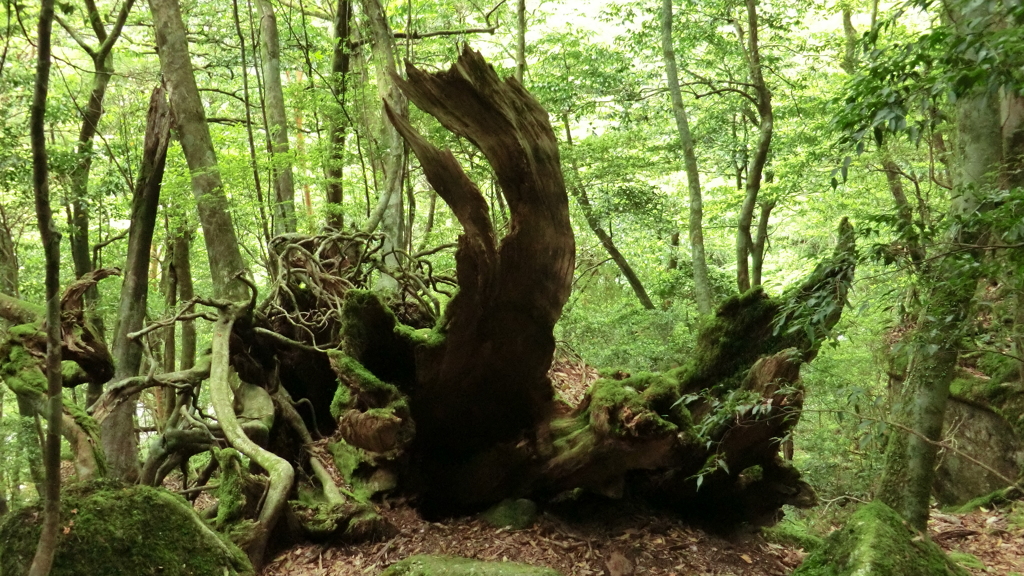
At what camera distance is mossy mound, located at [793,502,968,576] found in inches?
126

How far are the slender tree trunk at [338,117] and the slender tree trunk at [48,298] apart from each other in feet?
22.6

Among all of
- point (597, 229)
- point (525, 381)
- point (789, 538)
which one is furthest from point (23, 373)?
point (597, 229)

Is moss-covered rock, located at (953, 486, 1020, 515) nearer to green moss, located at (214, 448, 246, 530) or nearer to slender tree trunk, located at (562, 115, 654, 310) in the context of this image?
slender tree trunk, located at (562, 115, 654, 310)

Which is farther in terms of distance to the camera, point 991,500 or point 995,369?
point 995,369

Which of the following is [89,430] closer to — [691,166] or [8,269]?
[691,166]

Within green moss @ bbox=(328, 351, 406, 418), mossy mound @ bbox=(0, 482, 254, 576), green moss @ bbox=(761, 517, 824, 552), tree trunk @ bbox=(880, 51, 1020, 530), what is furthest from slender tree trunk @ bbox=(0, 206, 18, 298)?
tree trunk @ bbox=(880, 51, 1020, 530)

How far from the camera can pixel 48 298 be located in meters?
2.16

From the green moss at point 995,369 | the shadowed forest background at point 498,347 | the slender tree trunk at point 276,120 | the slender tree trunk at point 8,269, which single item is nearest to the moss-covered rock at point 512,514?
the shadowed forest background at point 498,347

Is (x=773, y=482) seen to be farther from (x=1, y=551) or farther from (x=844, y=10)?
(x=844, y=10)

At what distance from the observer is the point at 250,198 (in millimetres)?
8477

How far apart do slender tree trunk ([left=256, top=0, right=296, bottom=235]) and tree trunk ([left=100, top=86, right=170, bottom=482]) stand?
301 centimetres

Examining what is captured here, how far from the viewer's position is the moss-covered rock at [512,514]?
484 cm

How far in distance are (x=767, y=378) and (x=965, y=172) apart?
1931 mm

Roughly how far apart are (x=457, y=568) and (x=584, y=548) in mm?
1165
